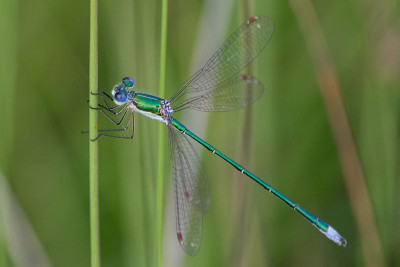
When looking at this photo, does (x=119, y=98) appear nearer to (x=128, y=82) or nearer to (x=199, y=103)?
(x=128, y=82)

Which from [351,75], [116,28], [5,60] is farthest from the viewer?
[351,75]

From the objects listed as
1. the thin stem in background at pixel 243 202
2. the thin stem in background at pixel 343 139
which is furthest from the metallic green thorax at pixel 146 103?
the thin stem in background at pixel 343 139

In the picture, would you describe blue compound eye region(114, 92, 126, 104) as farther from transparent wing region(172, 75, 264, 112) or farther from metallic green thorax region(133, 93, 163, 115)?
transparent wing region(172, 75, 264, 112)

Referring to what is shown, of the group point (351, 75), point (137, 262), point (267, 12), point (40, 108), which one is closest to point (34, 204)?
point (40, 108)

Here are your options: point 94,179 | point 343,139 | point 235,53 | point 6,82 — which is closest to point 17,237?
point 6,82

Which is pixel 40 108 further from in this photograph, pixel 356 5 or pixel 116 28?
pixel 356 5
